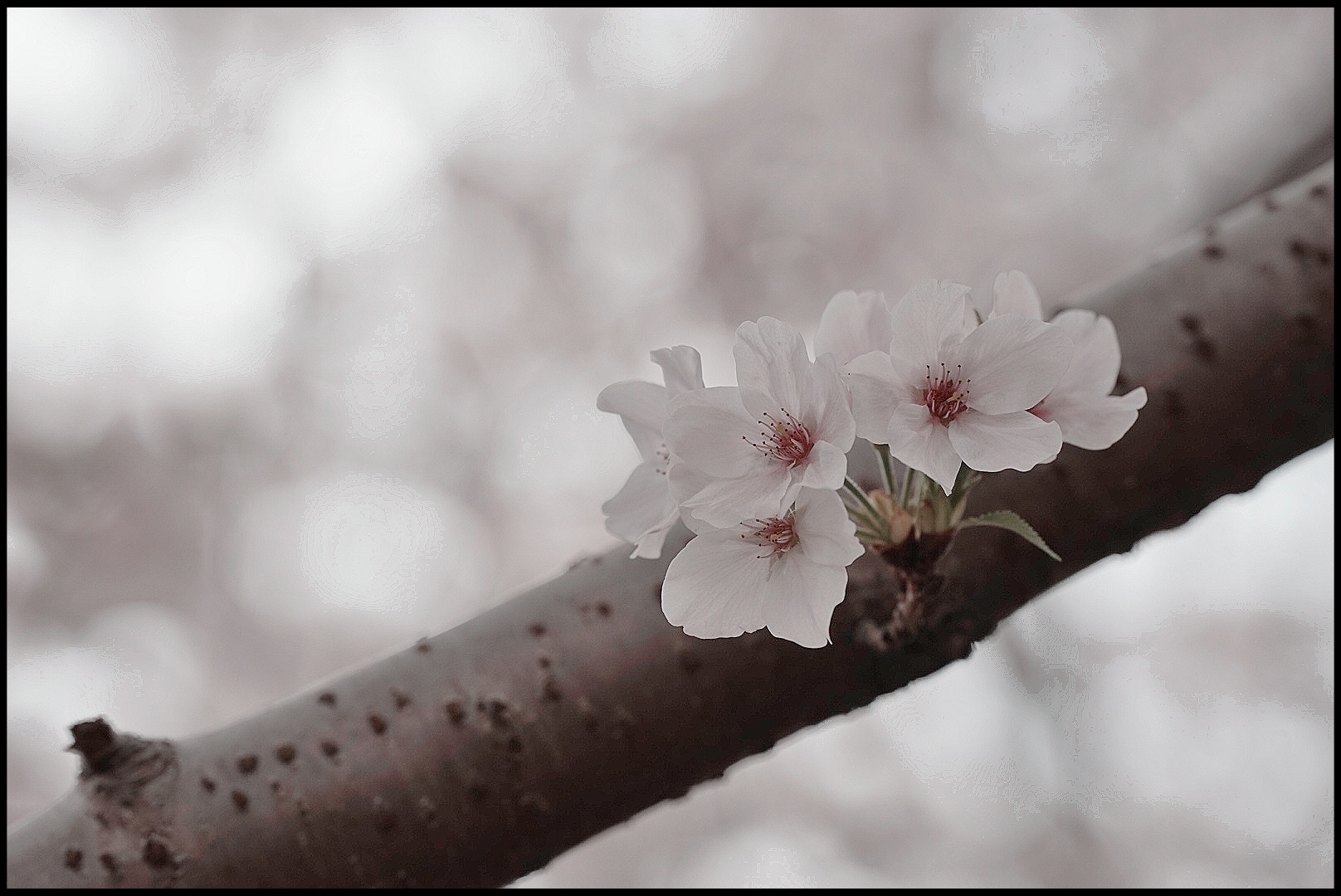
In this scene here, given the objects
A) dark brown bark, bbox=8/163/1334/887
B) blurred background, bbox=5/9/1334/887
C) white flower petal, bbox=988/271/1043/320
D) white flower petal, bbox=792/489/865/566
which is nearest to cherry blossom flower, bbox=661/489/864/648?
white flower petal, bbox=792/489/865/566

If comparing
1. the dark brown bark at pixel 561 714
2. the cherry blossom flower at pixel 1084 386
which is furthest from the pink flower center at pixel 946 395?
the dark brown bark at pixel 561 714

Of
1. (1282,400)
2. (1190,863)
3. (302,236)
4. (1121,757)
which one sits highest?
(302,236)

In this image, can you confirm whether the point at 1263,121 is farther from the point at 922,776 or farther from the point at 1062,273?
the point at 922,776

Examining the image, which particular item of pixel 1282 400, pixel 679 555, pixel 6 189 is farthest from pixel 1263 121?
pixel 6 189

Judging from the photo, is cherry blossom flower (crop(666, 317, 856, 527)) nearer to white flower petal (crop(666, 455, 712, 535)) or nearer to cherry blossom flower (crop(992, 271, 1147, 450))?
white flower petal (crop(666, 455, 712, 535))

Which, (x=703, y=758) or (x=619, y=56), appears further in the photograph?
(x=619, y=56)

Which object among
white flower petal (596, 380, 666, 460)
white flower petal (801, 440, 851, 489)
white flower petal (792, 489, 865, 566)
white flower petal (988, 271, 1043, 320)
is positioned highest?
white flower petal (596, 380, 666, 460)

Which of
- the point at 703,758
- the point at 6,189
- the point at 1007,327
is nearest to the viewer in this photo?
the point at 1007,327
